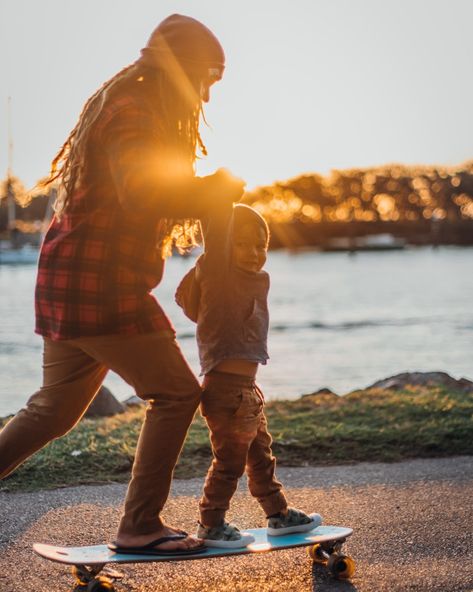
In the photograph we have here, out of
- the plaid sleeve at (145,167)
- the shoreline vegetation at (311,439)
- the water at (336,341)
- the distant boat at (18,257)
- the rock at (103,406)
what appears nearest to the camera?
the plaid sleeve at (145,167)

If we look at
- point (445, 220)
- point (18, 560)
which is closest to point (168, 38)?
point (18, 560)

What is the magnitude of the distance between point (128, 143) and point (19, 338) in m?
23.9

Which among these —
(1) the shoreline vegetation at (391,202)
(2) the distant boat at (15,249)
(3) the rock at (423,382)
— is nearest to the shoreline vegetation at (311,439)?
(3) the rock at (423,382)

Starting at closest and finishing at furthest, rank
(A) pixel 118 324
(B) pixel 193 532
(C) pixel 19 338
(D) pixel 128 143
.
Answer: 1. (D) pixel 128 143
2. (A) pixel 118 324
3. (B) pixel 193 532
4. (C) pixel 19 338

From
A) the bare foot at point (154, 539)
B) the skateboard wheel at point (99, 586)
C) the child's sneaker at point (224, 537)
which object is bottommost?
the skateboard wheel at point (99, 586)

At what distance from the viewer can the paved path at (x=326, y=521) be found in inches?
145

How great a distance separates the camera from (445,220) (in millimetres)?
135500

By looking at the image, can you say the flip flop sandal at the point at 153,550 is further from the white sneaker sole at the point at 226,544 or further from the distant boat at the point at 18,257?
the distant boat at the point at 18,257

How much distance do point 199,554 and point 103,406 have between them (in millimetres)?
4954

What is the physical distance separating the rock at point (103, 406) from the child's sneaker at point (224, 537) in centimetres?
468

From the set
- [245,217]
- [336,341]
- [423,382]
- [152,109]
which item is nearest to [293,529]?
[245,217]

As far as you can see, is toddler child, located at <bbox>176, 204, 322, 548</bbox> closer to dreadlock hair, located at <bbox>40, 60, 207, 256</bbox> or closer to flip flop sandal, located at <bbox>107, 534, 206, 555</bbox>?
flip flop sandal, located at <bbox>107, 534, 206, 555</bbox>

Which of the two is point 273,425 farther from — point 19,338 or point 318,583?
point 19,338

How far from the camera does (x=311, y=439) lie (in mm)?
6422
